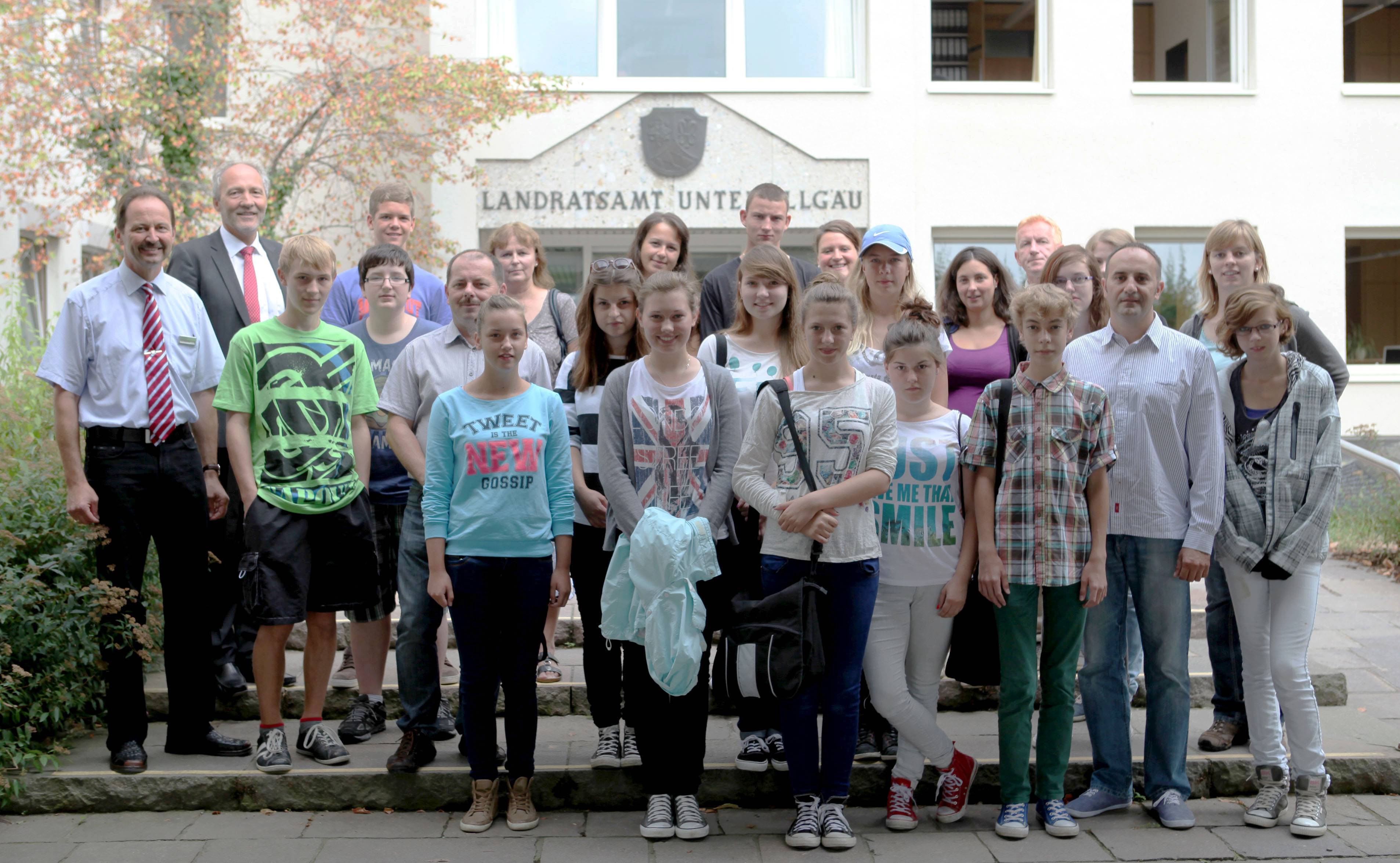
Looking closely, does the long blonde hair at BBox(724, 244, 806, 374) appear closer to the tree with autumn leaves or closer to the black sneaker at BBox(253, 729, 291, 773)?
the black sneaker at BBox(253, 729, 291, 773)

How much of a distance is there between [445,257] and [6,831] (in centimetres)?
784

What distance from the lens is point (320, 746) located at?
4492mm

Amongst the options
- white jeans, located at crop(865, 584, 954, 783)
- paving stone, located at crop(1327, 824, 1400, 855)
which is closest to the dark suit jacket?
white jeans, located at crop(865, 584, 954, 783)

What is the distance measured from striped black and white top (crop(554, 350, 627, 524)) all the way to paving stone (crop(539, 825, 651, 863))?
3.75ft

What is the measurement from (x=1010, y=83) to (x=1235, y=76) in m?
2.52

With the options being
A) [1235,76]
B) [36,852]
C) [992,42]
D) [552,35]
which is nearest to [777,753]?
[36,852]

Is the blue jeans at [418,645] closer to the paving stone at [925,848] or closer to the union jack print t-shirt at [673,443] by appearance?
the union jack print t-shirt at [673,443]

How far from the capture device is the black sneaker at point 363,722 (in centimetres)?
478

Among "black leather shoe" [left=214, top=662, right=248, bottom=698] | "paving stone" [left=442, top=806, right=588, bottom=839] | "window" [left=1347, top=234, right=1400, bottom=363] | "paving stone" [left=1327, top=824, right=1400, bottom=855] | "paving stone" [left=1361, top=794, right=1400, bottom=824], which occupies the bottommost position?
"paving stone" [left=1361, top=794, right=1400, bottom=824]

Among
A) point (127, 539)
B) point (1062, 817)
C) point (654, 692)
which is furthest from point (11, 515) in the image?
point (1062, 817)

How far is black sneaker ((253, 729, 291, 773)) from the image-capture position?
439cm

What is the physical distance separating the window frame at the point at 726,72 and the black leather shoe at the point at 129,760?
8.26m

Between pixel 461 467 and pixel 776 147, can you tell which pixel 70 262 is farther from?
pixel 461 467

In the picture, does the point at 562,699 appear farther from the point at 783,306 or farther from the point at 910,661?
the point at 783,306
